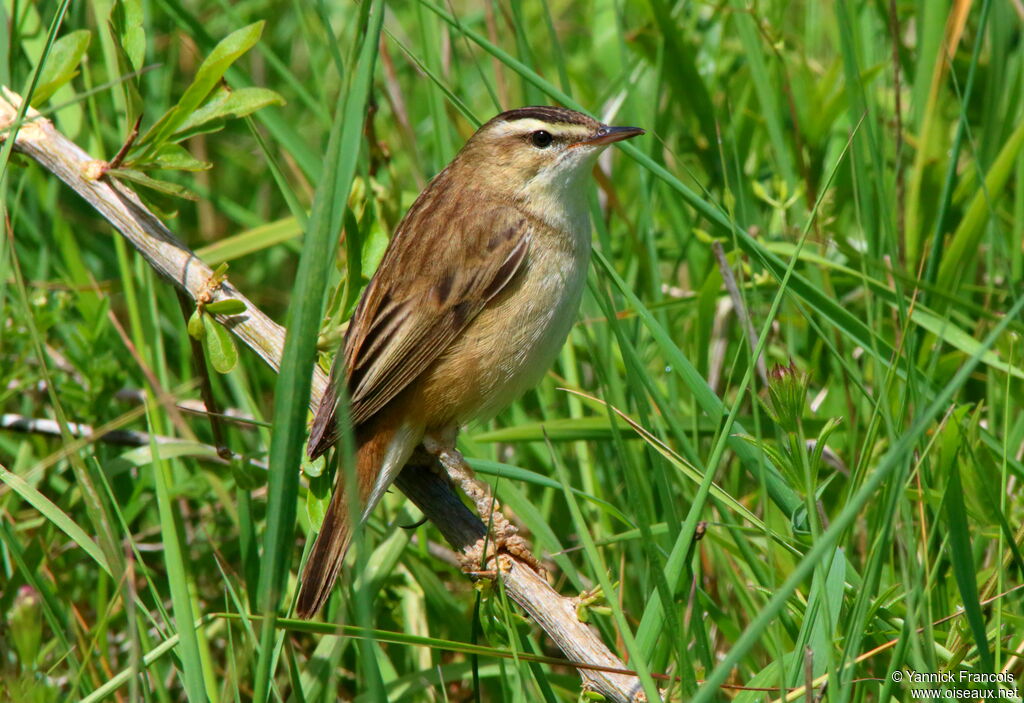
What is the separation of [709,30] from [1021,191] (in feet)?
5.78

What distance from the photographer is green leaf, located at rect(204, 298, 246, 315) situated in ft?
8.89

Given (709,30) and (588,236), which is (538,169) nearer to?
(588,236)

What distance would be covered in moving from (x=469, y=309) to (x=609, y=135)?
645 mm

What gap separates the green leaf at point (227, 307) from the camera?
107 inches

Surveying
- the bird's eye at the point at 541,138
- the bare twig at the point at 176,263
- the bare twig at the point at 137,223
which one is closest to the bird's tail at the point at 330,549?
the bare twig at the point at 176,263

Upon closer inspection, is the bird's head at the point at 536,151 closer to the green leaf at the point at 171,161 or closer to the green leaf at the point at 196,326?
the green leaf at the point at 171,161

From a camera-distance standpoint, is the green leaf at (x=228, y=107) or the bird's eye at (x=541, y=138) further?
the bird's eye at (x=541, y=138)

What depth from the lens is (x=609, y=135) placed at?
314 centimetres

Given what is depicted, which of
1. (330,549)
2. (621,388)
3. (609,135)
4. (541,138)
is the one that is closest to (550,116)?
(541,138)

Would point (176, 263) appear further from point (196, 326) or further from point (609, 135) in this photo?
point (609, 135)

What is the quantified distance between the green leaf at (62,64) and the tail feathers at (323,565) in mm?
1325

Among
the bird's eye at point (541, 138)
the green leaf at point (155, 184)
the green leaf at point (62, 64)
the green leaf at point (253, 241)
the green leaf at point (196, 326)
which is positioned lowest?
the green leaf at point (253, 241)

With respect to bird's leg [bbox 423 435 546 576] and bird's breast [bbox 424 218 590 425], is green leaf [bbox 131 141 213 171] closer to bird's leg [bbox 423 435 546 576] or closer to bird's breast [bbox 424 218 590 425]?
bird's breast [bbox 424 218 590 425]

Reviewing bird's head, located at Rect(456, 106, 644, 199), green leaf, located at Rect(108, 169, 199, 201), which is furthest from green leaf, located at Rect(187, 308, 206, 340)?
bird's head, located at Rect(456, 106, 644, 199)
